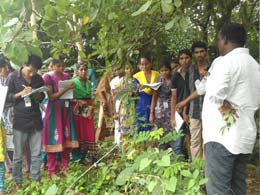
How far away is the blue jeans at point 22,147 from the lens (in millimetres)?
4664

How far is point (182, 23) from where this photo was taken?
308 cm

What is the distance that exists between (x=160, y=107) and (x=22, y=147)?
1.78 m

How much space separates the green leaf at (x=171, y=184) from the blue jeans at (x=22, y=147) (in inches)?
93.4

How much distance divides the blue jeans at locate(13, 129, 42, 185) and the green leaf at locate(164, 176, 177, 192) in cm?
237

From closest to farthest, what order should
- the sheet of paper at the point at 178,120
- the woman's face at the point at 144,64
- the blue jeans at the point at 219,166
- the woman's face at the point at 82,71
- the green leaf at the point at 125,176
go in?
the blue jeans at the point at 219,166
the green leaf at the point at 125,176
the sheet of paper at the point at 178,120
the woman's face at the point at 144,64
the woman's face at the point at 82,71

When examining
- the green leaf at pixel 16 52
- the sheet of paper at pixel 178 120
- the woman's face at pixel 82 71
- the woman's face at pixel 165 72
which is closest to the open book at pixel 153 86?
the woman's face at pixel 165 72

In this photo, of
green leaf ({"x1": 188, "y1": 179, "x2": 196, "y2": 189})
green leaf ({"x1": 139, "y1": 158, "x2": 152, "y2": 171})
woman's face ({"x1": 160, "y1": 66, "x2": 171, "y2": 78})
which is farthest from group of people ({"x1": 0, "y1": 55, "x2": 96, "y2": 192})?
green leaf ({"x1": 188, "y1": 179, "x2": 196, "y2": 189})

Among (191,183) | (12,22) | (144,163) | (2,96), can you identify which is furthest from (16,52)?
(2,96)

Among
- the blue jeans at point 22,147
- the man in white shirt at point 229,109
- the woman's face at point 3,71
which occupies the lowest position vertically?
the blue jeans at point 22,147

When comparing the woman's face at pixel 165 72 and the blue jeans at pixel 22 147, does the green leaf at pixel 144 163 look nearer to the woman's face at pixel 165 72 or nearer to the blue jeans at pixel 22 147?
the blue jeans at pixel 22 147

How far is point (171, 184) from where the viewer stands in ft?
8.80

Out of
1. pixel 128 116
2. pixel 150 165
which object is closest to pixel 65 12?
pixel 150 165

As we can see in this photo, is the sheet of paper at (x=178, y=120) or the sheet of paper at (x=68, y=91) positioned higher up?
the sheet of paper at (x=68, y=91)

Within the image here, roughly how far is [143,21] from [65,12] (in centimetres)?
133
